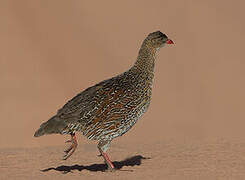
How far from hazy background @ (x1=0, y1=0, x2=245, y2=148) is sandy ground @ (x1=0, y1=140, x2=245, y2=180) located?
56.5 ft

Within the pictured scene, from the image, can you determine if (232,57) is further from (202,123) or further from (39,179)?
(39,179)

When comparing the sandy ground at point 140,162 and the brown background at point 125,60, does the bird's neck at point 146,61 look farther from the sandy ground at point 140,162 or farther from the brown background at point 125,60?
the brown background at point 125,60

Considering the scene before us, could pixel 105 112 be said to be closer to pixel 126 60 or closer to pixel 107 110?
pixel 107 110

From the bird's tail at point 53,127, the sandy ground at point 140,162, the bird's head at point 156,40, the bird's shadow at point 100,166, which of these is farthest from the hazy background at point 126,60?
the bird's tail at point 53,127

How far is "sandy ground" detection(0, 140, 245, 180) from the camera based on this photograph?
12.4 meters

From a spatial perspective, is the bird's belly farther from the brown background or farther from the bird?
the brown background

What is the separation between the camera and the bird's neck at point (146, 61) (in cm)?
1311

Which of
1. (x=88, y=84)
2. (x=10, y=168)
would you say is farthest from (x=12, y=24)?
(x=10, y=168)

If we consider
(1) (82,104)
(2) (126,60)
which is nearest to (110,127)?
(1) (82,104)

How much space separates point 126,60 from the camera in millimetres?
40125

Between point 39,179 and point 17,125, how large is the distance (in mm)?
23957

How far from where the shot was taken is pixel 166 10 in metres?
44.0

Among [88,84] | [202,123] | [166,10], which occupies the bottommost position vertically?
[202,123]

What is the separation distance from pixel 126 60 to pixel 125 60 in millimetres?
63
